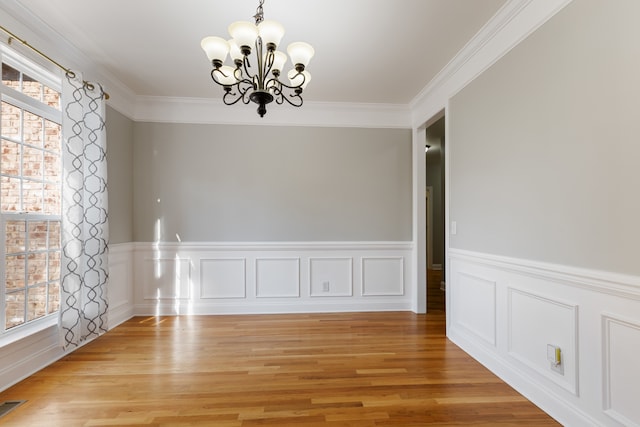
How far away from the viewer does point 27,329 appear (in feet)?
8.45

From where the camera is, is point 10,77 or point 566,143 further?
point 10,77

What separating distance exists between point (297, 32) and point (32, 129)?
7.60 ft

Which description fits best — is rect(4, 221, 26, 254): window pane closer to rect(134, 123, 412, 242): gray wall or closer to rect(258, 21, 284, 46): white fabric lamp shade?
rect(134, 123, 412, 242): gray wall

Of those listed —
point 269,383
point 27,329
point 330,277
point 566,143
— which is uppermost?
point 566,143

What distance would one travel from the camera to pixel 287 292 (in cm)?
423

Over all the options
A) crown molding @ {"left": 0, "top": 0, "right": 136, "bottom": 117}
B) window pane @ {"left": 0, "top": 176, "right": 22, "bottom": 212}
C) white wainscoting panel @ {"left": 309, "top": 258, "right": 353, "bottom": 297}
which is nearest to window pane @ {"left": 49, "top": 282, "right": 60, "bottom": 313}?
window pane @ {"left": 0, "top": 176, "right": 22, "bottom": 212}

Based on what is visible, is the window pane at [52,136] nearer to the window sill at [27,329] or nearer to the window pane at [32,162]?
the window pane at [32,162]

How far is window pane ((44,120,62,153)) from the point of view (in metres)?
2.83

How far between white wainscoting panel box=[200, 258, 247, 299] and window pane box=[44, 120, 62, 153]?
6.28 ft

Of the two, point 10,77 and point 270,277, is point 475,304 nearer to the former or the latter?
point 270,277

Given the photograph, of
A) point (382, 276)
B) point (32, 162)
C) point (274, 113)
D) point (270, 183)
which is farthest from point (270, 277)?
point (32, 162)

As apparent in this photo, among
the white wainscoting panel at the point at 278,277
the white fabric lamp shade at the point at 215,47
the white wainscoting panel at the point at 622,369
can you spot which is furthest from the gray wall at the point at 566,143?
the white wainscoting panel at the point at 278,277

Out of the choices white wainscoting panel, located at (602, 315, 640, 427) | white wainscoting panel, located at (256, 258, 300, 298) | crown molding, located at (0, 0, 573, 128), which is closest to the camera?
white wainscoting panel, located at (602, 315, 640, 427)

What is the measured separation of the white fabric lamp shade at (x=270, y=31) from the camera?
1.84m
